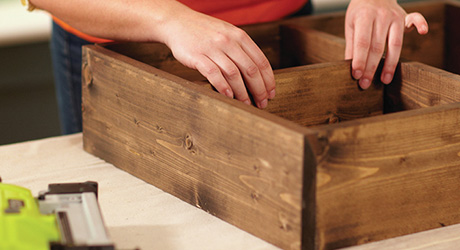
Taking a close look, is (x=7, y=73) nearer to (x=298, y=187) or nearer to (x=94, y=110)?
(x=94, y=110)

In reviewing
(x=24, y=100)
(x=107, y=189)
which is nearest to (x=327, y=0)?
(x=24, y=100)

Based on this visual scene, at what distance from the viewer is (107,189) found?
1.02 metres

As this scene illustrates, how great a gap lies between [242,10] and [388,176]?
2.31ft

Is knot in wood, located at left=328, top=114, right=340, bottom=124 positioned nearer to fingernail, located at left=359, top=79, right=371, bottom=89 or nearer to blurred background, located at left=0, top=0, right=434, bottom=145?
fingernail, located at left=359, top=79, right=371, bottom=89

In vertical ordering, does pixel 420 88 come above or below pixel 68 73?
above

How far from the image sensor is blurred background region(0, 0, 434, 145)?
2.54m

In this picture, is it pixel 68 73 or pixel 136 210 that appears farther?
pixel 68 73

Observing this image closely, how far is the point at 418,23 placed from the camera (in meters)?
1.17

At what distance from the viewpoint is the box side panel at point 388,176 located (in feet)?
2.61

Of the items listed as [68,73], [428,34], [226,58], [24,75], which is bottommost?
[24,75]

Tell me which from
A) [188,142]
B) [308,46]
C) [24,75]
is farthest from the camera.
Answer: [24,75]

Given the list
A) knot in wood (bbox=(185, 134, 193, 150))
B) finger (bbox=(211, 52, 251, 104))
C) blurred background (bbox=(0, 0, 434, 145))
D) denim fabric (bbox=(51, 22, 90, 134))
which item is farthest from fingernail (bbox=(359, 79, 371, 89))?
blurred background (bbox=(0, 0, 434, 145))

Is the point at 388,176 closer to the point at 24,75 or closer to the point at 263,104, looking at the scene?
the point at 263,104

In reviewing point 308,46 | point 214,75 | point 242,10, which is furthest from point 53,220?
point 242,10
